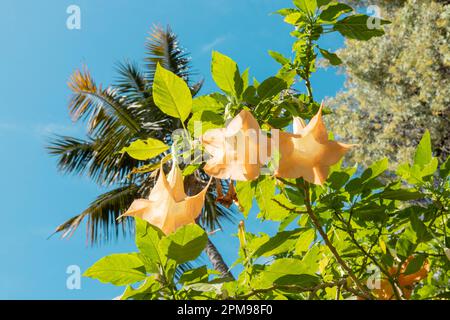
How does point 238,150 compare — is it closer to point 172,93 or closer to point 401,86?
point 172,93

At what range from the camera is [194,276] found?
522mm

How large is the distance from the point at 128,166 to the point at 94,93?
46.0 inches

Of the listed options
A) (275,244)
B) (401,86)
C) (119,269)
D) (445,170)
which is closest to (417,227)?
(445,170)

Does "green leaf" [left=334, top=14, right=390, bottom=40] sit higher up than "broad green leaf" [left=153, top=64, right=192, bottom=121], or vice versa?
"green leaf" [left=334, top=14, right=390, bottom=40]

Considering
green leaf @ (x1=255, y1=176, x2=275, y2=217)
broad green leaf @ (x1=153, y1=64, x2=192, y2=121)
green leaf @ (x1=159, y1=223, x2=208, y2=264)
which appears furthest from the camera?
green leaf @ (x1=255, y1=176, x2=275, y2=217)

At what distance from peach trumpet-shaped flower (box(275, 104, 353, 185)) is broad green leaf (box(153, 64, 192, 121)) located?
166 mm

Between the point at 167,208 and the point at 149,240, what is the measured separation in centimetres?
4

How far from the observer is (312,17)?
0.78m

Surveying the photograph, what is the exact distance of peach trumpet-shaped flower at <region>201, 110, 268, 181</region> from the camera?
18.5 inches

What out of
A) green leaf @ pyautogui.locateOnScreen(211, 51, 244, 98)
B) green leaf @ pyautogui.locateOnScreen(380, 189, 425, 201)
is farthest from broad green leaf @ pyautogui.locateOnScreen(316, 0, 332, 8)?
green leaf @ pyautogui.locateOnScreen(380, 189, 425, 201)

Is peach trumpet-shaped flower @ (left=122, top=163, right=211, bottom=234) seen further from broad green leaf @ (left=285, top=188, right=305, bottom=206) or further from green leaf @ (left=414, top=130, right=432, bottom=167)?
green leaf @ (left=414, top=130, right=432, bottom=167)

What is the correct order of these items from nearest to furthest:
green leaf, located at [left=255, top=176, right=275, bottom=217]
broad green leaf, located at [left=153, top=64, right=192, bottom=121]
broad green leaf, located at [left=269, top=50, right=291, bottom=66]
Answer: broad green leaf, located at [left=153, top=64, right=192, bottom=121]
green leaf, located at [left=255, top=176, right=275, bottom=217]
broad green leaf, located at [left=269, top=50, right=291, bottom=66]

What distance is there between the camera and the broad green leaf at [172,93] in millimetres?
595

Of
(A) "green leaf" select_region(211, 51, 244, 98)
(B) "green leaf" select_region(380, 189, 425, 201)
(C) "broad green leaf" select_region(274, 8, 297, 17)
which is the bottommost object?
(B) "green leaf" select_region(380, 189, 425, 201)
